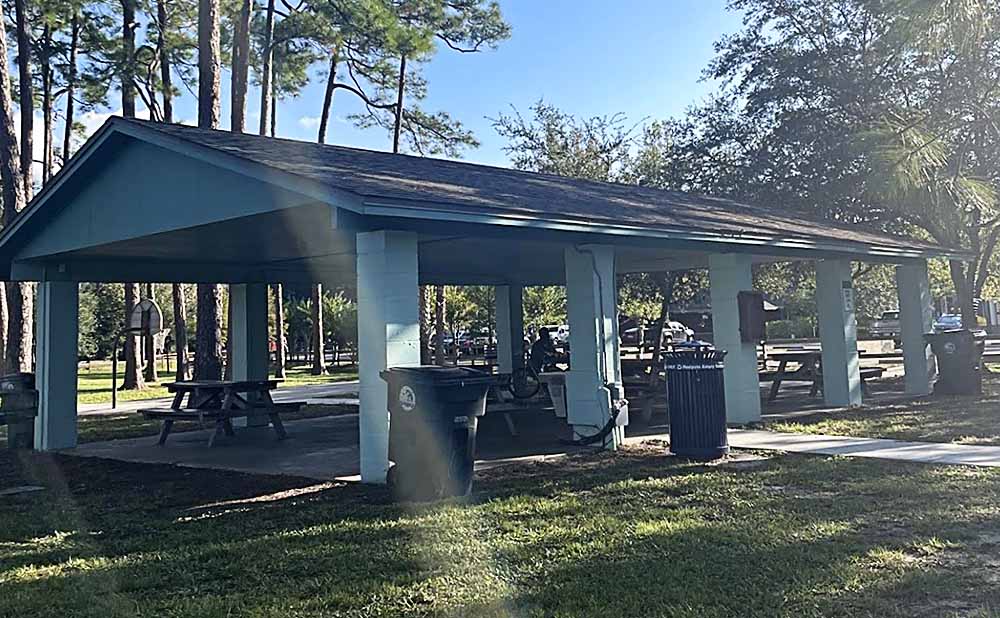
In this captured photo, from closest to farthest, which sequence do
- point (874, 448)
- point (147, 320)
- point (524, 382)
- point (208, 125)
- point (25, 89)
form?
point (874, 448)
point (524, 382)
point (208, 125)
point (147, 320)
point (25, 89)

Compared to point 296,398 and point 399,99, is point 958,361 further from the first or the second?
point 399,99

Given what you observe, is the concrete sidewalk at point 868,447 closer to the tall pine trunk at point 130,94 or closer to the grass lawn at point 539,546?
the grass lawn at point 539,546

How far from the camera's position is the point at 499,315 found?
1744 centimetres

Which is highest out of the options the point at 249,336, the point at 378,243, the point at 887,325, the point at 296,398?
the point at 378,243

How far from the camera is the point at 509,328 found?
56.9 feet

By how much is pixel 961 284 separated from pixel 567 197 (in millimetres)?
12594

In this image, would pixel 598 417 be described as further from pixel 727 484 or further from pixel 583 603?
pixel 583 603

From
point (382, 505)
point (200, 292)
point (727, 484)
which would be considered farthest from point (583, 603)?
point (200, 292)

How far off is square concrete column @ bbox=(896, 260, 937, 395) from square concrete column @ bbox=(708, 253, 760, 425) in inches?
177

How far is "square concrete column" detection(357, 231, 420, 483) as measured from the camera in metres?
6.89

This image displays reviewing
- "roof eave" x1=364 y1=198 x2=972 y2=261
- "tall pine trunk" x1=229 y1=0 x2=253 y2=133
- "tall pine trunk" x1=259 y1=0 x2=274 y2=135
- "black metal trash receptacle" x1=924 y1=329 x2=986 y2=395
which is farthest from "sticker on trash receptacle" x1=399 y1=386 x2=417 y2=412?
"tall pine trunk" x1=259 y1=0 x2=274 y2=135

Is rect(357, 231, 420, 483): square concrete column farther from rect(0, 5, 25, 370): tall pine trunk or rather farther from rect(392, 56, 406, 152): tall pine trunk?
rect(392, 56, 406, 152): tall pine trunk

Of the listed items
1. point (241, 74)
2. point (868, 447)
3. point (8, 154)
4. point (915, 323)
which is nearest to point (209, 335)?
point (8, 154)

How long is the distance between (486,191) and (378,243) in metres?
1.65
